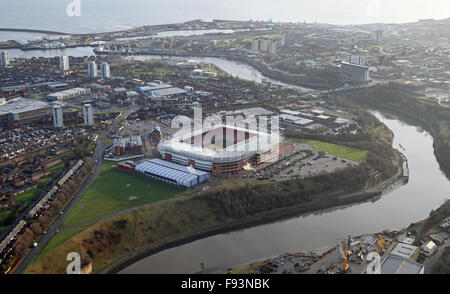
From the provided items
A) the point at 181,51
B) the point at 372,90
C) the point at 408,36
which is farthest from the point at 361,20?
the point at 372,90

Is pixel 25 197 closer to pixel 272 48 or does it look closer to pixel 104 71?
pixel 104 71

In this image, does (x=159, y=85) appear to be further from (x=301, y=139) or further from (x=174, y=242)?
(x=174, y=242)

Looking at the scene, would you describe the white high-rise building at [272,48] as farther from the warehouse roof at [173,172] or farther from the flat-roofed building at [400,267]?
the flat-roofed building at [400,267]

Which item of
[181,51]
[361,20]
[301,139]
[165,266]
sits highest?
[361,20]

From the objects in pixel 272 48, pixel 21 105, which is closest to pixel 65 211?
pixel 21 105

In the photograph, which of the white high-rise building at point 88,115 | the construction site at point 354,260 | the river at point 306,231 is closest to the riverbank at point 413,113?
the river at point 306,231
